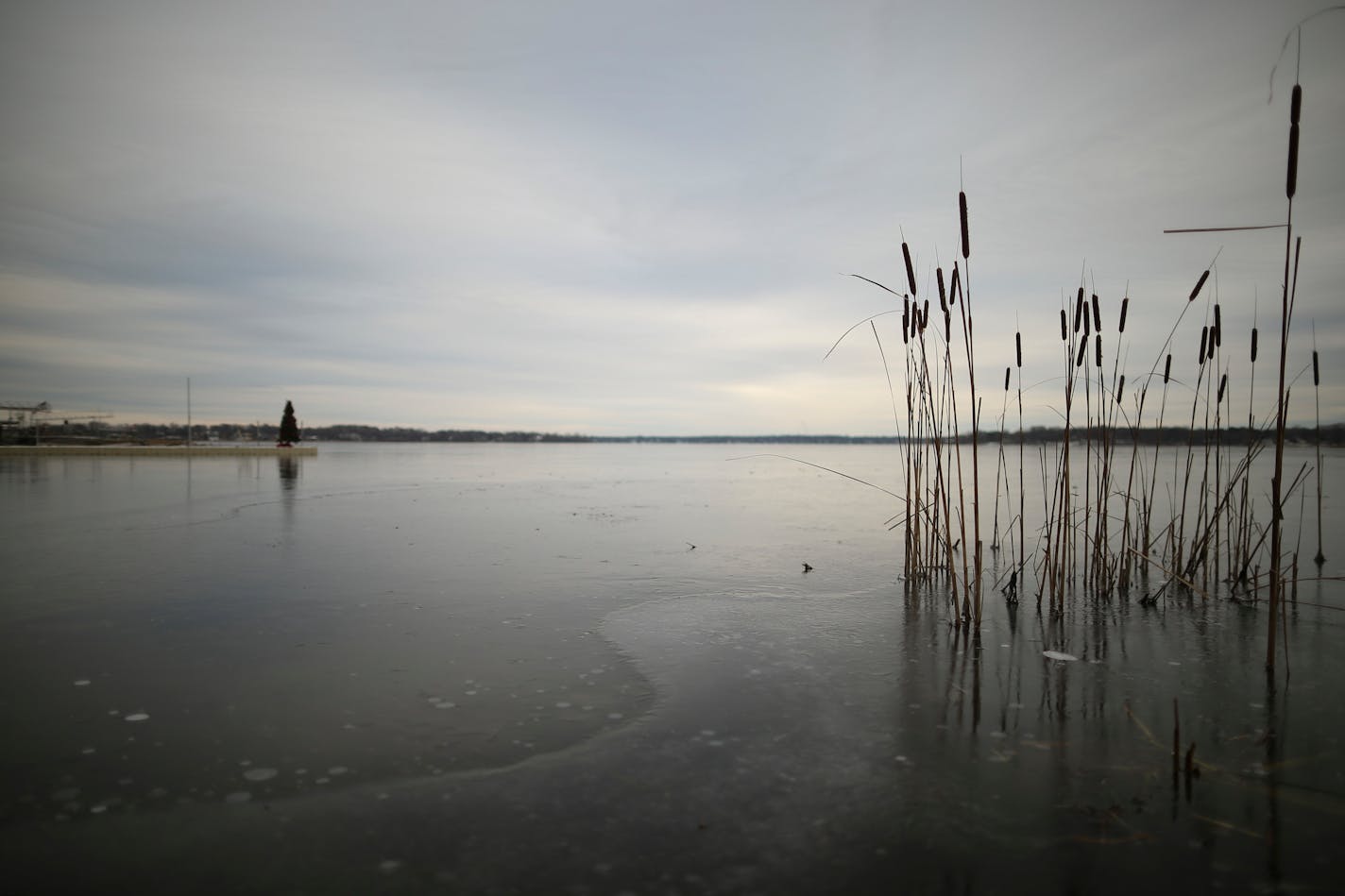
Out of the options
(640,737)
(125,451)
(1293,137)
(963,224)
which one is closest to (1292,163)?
(1293,137)

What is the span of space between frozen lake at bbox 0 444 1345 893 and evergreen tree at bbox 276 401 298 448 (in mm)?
37686

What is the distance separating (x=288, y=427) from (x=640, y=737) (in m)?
45.0

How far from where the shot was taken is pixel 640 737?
308 cm

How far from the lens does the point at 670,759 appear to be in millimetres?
2855

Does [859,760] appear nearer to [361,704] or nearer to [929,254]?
[361,704]

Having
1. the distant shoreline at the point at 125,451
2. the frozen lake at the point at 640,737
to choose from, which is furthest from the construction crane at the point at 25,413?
the frozen lake at the point at 640,737

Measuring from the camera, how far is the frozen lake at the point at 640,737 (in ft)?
7.04

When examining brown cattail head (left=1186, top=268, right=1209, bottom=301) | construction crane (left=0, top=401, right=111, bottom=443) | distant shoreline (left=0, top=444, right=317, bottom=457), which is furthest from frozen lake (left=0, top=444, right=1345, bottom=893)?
construction crane (left=0, top=401, right=111, bottom=443)

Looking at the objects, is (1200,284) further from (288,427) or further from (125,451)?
(288,427)

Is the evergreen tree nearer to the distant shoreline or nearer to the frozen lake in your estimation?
the distant shoreline

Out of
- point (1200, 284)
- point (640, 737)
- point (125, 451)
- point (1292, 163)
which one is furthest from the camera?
point (125, 451)

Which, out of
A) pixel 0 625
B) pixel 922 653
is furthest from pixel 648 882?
pixel 0 625

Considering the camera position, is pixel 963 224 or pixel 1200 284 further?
pixel 1200 284

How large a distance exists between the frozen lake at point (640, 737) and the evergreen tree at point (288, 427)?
124 ft
